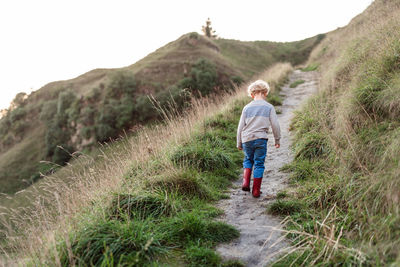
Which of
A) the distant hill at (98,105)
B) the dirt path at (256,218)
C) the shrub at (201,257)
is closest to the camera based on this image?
the shrub at (201,257)

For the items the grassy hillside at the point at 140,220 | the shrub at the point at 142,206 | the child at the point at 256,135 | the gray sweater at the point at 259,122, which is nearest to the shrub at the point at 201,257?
the grassy hillside at the point at 140,220

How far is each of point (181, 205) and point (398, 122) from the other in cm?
314

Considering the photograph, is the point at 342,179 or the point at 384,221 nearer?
the point at 384,221

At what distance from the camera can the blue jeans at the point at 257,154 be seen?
423cm

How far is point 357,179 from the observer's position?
306 centimetres

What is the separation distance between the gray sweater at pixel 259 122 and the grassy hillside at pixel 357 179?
869 millimetres

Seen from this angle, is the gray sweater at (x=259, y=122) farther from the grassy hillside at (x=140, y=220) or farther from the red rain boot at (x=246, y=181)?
the grassy hillside at (x=140, y=220)

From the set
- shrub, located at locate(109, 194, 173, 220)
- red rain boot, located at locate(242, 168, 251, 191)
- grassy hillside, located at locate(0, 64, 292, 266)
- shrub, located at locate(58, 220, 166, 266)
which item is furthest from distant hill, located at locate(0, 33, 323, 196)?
shrub, located at locate(58, 220, 166, 266)

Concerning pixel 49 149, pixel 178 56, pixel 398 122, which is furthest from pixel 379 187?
pixel 49 149

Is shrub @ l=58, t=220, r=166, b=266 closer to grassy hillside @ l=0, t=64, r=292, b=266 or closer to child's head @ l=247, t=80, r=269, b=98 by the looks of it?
grassy hillside @ l=0, t=64, r=292, b=266

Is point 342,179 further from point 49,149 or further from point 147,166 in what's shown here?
point 49,149

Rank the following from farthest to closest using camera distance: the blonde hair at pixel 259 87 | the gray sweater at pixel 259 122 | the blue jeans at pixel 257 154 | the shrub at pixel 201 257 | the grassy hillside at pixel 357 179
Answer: the blonde hair at pixel 259 87 < the gray sweater at pixel 259 122 < the blue jeans at pixel 257 154 < the shrub at pixel 201 257 < the grassy hillside at pixel 357 179

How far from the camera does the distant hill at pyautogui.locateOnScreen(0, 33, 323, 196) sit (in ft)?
→ 111

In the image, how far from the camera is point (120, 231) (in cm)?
268
